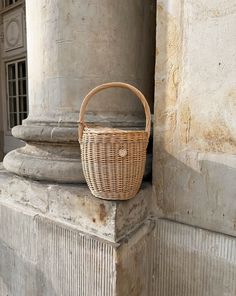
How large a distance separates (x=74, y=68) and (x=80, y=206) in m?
0.74

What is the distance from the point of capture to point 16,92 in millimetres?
7465

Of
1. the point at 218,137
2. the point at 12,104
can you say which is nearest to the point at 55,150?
the point at 218,137

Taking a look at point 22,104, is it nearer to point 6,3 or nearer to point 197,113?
point 6,3

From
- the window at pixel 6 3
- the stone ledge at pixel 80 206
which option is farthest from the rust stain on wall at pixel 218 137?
the window at pixel 6 3

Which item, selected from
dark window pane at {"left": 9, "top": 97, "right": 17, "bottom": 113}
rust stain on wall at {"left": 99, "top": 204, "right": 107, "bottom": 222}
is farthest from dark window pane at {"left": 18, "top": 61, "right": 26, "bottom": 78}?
rust stain on wall at {"left": 99, "top": 204, "right": 107, "bottom": 222}

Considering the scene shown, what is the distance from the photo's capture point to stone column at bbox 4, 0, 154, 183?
1537 millimetres

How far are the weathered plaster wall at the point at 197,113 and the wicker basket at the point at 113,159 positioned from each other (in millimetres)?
245

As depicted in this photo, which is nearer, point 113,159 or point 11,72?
point 113,159

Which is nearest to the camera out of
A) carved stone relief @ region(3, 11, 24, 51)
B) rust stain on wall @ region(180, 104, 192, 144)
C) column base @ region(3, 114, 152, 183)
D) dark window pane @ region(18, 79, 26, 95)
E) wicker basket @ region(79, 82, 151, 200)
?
wicker basket @ region(79, 82, 151, 200)

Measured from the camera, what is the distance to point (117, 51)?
1580 mm

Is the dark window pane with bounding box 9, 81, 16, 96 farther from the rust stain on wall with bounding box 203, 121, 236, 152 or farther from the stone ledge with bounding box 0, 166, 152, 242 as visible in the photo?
the rust stain on wall with bounding box 203, 121, 236, 152

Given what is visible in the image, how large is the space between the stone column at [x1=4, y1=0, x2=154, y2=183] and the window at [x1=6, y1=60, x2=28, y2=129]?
19.5 ft

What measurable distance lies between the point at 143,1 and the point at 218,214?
126 centimetres

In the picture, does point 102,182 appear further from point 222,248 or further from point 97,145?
point 222,248
